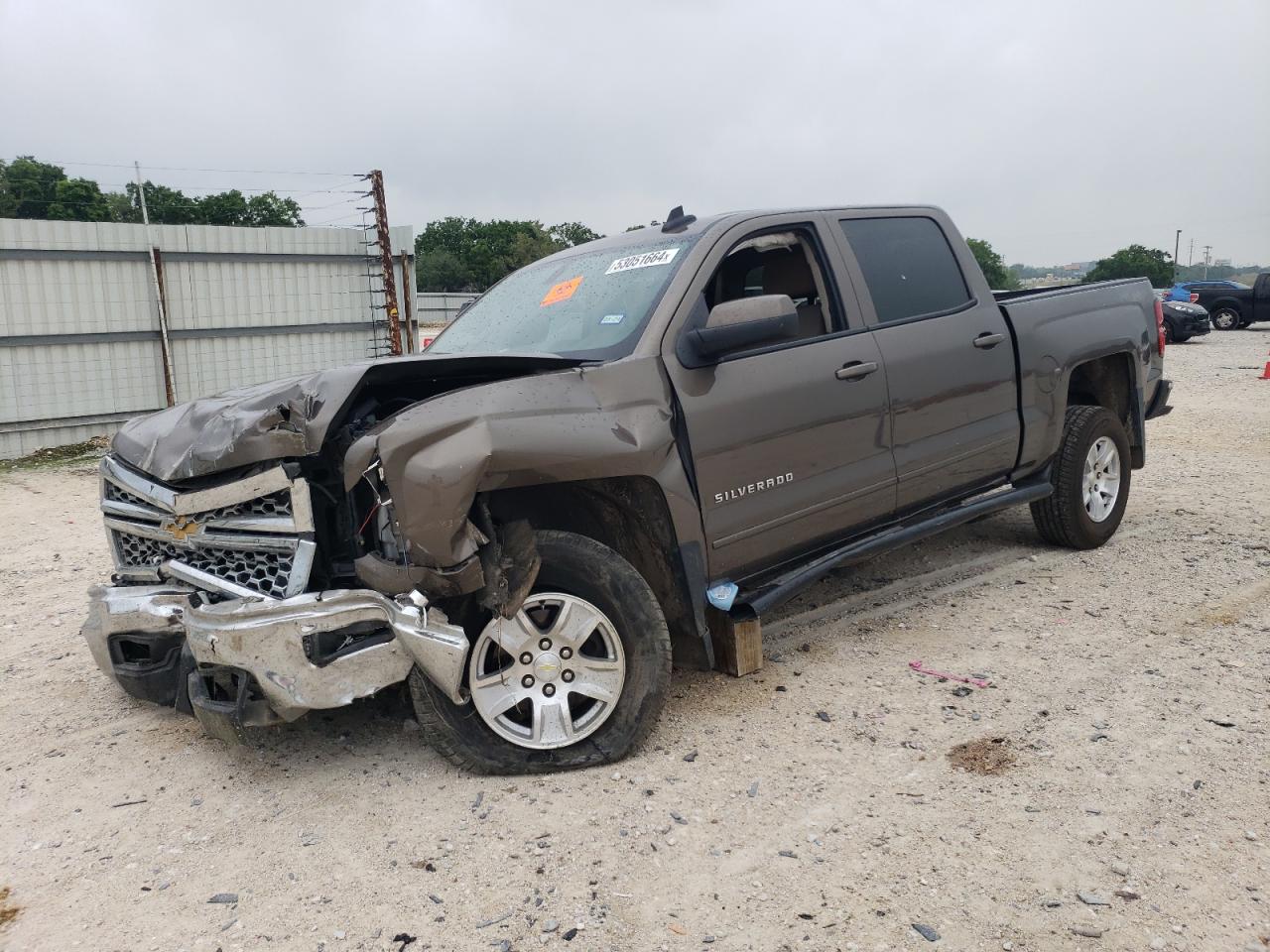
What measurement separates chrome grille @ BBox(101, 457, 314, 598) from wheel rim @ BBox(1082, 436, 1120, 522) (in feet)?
14.3

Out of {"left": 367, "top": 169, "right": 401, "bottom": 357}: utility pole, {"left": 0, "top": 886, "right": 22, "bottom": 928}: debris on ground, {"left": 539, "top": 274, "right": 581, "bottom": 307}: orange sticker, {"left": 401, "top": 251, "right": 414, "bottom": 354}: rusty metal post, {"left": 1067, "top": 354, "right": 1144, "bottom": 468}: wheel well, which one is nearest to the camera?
{"left": 0, "top": 886, "right": 22, "bottom": 928}: debris on ground

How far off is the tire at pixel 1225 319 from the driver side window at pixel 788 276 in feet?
89.3

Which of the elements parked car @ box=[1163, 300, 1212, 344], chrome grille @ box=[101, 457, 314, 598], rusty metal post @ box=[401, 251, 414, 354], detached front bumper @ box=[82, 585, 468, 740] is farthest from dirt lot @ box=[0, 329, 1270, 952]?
parked car @ box=[1163, 300, 1212, 344]

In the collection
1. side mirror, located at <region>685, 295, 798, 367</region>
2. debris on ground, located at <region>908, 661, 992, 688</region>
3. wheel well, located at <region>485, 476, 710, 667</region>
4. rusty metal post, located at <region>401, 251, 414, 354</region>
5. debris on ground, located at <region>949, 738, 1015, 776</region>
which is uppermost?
rusty metal post, located at <region>401, 251, 414, 354</region>

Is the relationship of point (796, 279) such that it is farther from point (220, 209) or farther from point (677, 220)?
point (220, 209)

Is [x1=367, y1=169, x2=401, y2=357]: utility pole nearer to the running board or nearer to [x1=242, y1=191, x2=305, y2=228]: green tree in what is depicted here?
the running board

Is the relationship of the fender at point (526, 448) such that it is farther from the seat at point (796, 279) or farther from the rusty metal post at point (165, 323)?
the rusty metal post at point (165, 323)

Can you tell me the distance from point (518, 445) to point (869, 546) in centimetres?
186

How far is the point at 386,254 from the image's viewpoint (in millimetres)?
13844

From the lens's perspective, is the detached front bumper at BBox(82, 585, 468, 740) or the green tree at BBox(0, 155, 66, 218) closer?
the detached front bumper at BBox(82, 585, 468, 740)

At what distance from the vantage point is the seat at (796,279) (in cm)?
430

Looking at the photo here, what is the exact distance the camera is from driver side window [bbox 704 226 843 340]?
4242 millimetres

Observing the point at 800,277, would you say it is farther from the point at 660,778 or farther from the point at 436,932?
the point at 436,932

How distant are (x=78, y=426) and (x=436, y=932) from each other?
11859mm
